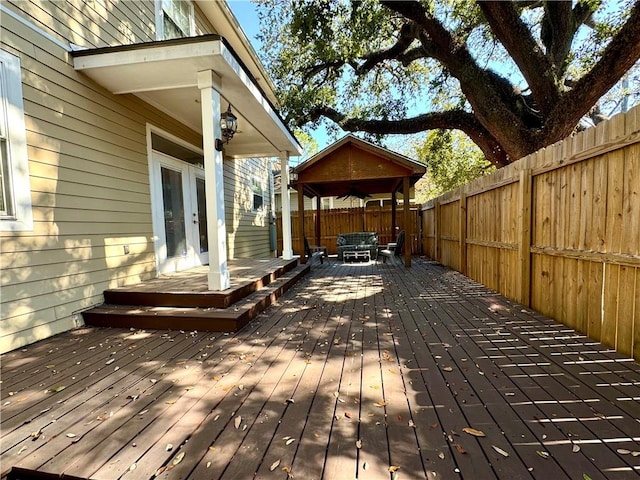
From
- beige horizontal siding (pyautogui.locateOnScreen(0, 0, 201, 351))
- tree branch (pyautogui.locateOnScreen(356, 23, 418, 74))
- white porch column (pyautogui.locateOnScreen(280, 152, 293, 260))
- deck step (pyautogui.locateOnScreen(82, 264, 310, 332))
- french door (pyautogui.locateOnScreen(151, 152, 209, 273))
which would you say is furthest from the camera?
tree branch (pyautogui.locateOnScreen(356, 23, 418, 74))

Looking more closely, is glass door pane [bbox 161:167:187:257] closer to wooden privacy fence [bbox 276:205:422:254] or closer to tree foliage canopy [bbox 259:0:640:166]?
tree foliage canopy [bbox 259:0:640:166]

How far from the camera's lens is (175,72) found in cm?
385

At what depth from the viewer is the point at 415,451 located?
158 centimetres

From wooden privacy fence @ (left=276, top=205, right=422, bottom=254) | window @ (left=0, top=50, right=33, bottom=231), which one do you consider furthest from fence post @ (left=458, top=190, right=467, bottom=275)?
window @ (left=0, top=50, right=33, bottom=231)

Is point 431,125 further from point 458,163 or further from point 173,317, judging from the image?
point 173,317

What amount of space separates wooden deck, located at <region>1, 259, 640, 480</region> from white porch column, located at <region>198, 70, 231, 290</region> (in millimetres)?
925

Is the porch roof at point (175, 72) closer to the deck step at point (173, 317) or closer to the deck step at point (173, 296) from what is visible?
the deck step at point (173, 296)

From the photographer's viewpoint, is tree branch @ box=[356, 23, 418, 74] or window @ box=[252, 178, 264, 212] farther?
window @ box=[252, 178, 264, 212]

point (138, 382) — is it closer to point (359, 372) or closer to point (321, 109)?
point (359, 372)

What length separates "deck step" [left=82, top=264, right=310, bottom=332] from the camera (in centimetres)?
346

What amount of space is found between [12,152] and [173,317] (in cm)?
223

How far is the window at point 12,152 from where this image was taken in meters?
2.91

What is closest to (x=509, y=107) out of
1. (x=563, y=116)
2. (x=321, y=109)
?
(x=563, y=116)

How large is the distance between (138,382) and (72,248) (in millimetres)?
2150
